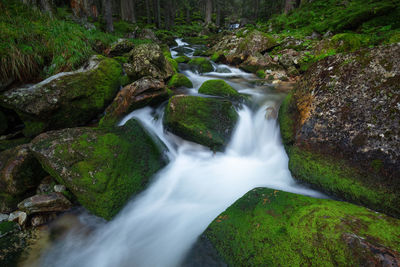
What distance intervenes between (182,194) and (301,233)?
2.36m

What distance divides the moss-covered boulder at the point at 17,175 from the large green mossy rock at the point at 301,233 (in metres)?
3.27

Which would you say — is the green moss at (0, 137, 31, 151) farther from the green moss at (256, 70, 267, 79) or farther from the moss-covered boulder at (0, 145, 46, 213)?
the green moss at (256, 70, 267, 79)

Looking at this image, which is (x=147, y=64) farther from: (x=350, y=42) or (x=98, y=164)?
(x=350, y=42)

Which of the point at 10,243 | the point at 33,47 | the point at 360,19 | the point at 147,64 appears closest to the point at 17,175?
the point at 10,243

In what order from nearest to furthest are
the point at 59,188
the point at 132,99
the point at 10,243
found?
1. the point at 10,243
2. the point at 59,188
3. the point at 132,99

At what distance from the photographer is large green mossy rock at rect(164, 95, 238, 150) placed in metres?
4.12

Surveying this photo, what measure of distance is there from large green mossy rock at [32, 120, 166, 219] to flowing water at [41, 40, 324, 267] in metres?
0.31

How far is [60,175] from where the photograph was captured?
3.00 m

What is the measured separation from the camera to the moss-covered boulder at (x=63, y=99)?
13.3ft

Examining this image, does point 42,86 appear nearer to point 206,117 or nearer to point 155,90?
point 155,90

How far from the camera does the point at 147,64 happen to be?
19.1 ft

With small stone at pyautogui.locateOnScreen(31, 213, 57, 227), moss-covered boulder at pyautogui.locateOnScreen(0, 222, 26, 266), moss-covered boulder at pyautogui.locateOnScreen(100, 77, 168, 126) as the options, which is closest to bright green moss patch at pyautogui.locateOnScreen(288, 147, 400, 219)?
moss-covered boulder at pyautogui.locateOnScreen(100, 77, 168, 126)

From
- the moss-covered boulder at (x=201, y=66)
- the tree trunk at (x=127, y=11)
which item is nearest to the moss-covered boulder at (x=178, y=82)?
the moss-covered boulder at (x=201, y=66)

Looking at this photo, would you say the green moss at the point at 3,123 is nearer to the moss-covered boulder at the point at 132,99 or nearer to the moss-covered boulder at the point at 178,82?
the moss-covered boulder at the point at 132,99
